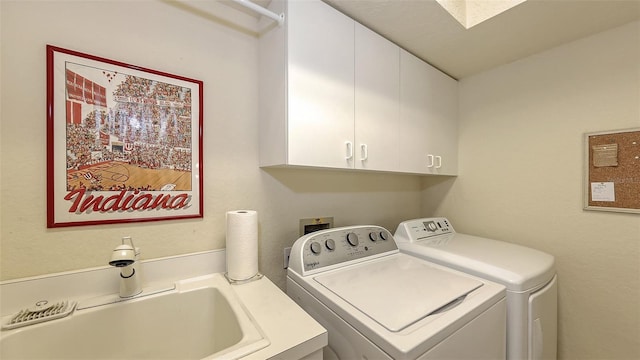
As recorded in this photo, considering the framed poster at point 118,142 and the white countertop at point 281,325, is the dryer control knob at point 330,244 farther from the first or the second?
the framed poster at point 118,142

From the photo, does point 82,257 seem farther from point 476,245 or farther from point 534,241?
point 534,241

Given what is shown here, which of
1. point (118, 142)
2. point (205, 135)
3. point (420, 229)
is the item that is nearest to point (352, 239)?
point (420, 229)

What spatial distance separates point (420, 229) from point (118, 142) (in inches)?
64.1

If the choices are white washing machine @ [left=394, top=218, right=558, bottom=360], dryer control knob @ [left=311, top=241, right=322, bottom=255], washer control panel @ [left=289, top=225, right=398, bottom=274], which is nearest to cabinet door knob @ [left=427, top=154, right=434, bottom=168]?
white washing machine @ [left=394, top=218, right=558, bottom=360]

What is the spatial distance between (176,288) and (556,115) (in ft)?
7.33

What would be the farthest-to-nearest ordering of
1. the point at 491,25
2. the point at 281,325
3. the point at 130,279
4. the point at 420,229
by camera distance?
the point at 420,229 → the point at 491,25 → the point at 130,279 → the point at 281,325

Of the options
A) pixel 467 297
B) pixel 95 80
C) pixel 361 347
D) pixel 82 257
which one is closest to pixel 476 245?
pixel 467 297

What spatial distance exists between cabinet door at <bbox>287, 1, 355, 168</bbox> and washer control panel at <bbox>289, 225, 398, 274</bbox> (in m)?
0.37

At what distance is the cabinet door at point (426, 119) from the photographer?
4.73 feet

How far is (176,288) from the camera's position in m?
0.96

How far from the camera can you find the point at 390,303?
79 centimetres

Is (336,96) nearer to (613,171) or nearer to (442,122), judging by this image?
(442,122)

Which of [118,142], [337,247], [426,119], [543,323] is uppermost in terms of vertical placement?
[426,119]

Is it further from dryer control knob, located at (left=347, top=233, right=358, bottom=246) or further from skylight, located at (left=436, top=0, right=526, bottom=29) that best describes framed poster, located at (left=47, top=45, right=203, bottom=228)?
skylight, located at (left=436, top=0, right=526, bottom=29)
